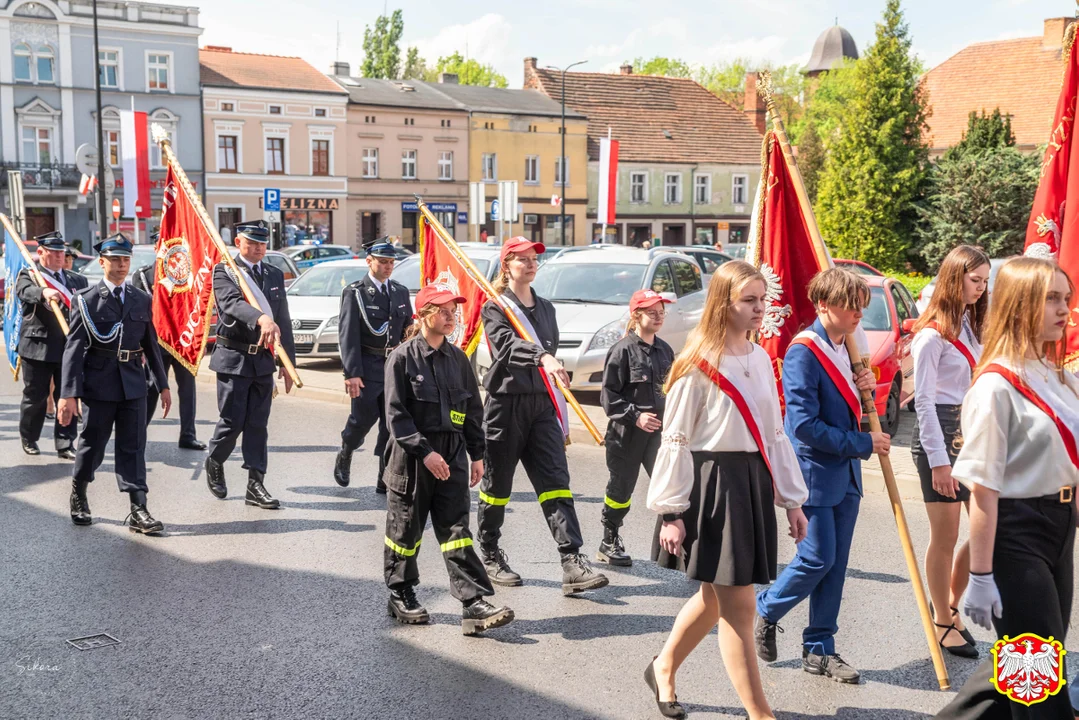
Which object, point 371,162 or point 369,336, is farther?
point 371,162

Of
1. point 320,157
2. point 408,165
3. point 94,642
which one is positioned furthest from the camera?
point 408,165

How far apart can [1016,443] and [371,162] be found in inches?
2066

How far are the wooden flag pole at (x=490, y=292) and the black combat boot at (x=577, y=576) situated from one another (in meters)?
0.72

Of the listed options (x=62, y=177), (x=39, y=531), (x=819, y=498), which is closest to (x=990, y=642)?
(x=819, y=498)

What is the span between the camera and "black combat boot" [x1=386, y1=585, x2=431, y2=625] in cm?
576

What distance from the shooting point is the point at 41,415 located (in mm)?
10164

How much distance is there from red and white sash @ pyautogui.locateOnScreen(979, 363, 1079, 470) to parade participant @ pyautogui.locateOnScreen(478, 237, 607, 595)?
10.0 feet

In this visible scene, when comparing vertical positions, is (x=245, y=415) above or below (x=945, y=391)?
below

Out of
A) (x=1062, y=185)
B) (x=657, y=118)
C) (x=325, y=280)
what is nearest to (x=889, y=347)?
(x=1062, y=185)

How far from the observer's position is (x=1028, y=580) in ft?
11.5

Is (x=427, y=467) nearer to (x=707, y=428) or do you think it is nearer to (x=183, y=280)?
(x=707, y=428)

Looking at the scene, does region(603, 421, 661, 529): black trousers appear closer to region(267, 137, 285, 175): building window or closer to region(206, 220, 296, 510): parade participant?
region(206, 220, 296, 510): parade participant

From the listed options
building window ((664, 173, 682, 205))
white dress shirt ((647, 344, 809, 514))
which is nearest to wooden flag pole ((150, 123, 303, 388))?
white dress shirt ((647, 344, 809, 514))

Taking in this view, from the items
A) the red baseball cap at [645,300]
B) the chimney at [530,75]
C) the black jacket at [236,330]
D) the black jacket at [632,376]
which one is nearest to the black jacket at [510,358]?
the black jacket at [632,376]
